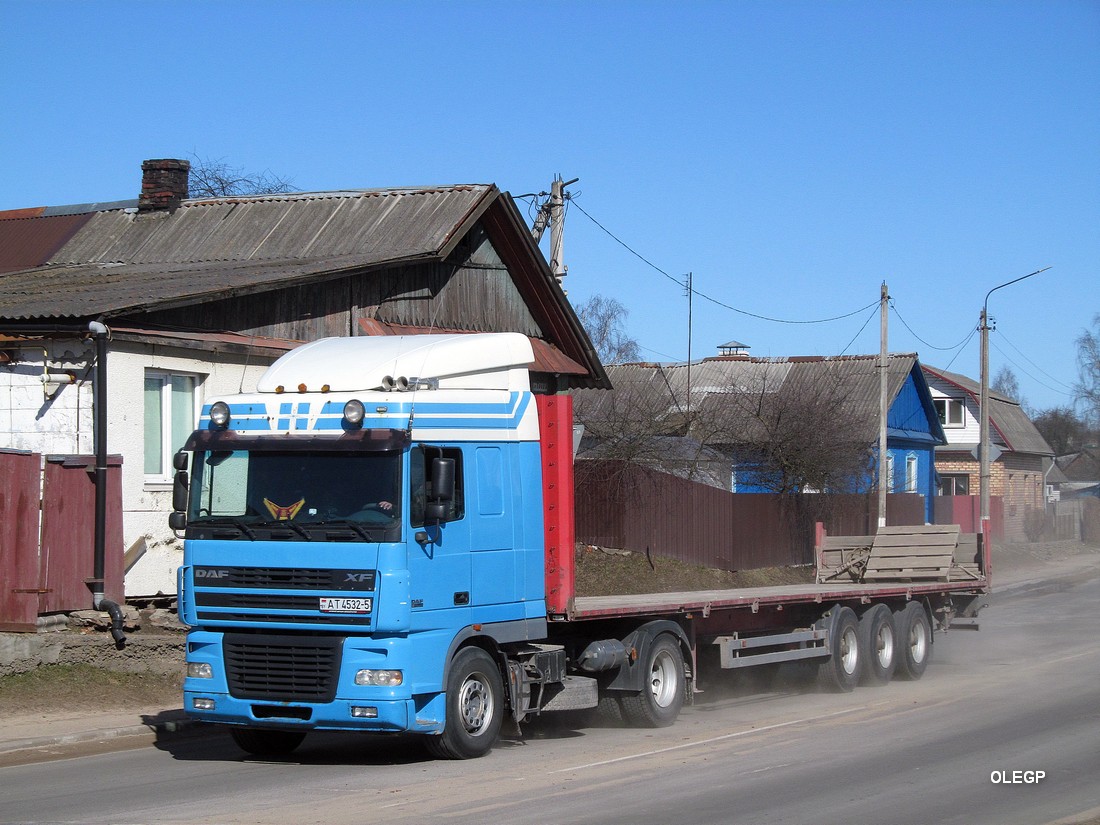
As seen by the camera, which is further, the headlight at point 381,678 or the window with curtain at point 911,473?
the window with curtain at point 911,473

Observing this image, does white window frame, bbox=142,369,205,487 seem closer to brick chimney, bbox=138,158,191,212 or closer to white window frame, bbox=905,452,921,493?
brick chimney, bbox=138,158,191,212

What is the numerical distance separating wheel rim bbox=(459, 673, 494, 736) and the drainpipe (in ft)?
17.3

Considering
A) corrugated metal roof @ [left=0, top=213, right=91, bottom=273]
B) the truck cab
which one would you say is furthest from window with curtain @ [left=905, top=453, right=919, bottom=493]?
the truck cab

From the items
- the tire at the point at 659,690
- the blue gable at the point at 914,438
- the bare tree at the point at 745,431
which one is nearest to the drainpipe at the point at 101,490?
the tire at the point at 659,690

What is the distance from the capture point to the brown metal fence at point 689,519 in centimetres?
2702

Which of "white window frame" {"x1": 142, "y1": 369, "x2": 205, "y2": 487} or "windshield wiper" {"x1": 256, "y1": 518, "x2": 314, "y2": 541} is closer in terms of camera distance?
"windshield wiper" {"x1": 256, "y1": 518, "x2": 314, "y2": 541}

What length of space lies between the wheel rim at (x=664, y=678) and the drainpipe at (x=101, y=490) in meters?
5.79

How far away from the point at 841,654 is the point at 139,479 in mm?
8664

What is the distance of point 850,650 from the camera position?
612 inches

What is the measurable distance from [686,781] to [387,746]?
3127 millimetres

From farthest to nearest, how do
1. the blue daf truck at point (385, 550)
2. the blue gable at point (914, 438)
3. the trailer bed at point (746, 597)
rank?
1. the blue gable at point (914, 438)
2. the trailer bed at point (746, 597)
3. the blue daf truck at point (385, 550)

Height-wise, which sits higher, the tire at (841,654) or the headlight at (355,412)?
the headlight at (355,412)

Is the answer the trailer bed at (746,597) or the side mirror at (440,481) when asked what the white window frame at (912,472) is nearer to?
the trailer bed at (746,597)

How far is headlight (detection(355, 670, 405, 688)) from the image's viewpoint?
927 cm
